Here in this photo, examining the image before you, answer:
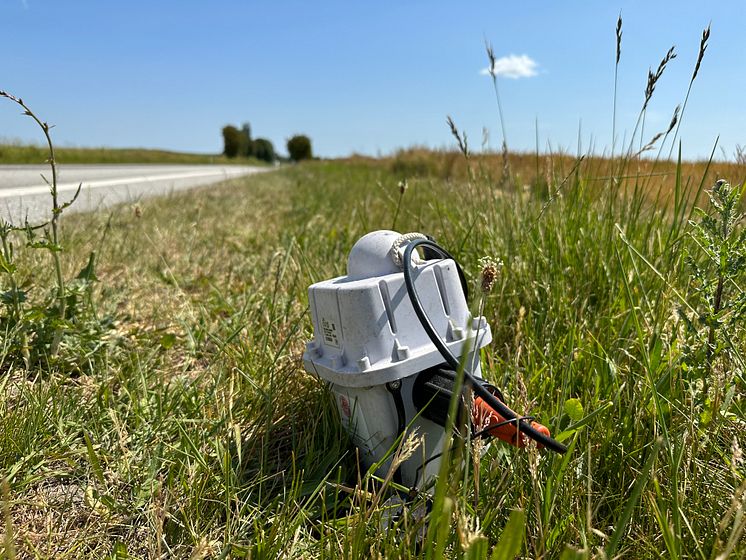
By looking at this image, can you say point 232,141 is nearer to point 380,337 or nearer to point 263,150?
point 263,150

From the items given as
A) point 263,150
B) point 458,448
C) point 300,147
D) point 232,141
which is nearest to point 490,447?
point 458,448

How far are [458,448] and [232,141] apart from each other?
205ft

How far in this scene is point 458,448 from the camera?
108cm

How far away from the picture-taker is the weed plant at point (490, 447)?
1.01 meters

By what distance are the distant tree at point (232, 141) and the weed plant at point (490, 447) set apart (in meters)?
61.0

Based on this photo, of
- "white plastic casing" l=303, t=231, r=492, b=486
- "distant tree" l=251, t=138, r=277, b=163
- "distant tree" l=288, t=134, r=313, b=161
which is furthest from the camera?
"distant tree" l=251, t=138, r=277, b=163

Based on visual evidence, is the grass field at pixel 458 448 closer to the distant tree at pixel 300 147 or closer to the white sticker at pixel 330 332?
the white sticker at pixel 330 332

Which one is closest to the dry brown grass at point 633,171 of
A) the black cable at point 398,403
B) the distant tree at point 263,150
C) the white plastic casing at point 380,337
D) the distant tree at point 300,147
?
the white plastic casing at point 380,337

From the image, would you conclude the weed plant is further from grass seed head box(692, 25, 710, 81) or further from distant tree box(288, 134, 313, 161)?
distant tree box(288, 134, 313, 161)

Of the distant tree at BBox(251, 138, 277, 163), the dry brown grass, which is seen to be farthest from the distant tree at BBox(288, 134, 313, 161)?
the dry brown grass

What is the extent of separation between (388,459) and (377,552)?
28cm

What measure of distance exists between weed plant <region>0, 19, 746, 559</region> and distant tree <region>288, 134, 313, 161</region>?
186 ft

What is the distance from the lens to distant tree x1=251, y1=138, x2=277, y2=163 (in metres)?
68.1

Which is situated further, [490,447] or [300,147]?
[300,147]
